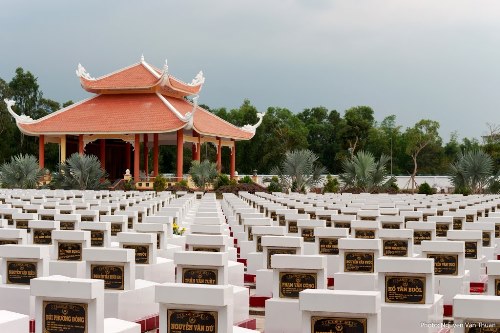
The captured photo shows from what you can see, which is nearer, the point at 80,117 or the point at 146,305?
the point at 146,305

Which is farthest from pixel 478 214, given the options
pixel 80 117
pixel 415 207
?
pixel 80 117

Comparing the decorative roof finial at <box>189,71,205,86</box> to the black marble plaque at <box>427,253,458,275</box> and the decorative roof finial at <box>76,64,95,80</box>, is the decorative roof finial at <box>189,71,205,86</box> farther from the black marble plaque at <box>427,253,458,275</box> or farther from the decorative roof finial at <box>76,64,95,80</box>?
the black marble plaque at <box>427,253,458,275</box>

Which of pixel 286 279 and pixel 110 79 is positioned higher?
pixel 110 79

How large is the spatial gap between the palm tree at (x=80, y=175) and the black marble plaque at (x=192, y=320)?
3659cm

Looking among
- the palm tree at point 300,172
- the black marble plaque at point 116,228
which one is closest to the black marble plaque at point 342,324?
the black marble plaque at point 116,228

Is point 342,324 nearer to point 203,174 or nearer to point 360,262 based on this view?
point 360,262

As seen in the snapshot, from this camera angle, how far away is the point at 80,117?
53.6 meters

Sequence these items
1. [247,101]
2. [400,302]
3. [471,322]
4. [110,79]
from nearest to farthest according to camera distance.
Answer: [471,322], [400,302], [110,79], [247,101]

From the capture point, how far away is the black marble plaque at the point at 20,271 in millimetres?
8453

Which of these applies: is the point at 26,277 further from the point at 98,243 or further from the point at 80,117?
the point at 80,117

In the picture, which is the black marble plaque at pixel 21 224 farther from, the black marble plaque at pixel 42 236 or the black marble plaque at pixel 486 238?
the black marble plaque at pixel 486 238

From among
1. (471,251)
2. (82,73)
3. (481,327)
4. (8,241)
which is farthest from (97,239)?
(82,73)

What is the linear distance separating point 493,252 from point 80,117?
44.0 metres

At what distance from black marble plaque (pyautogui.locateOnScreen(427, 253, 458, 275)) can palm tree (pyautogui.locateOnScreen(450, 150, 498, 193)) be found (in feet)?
100
